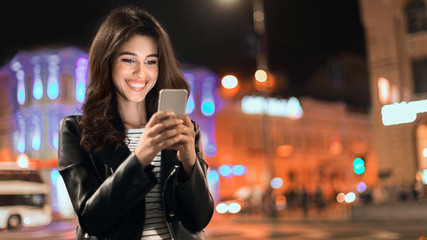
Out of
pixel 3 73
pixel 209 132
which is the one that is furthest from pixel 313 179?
pixel 3 73

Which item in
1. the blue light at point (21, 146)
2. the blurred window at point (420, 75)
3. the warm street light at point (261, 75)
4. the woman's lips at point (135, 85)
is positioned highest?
the warm street light at point (261, 75)

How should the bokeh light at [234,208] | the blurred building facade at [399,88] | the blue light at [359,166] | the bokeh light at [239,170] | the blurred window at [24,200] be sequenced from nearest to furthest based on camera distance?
1. the blurred window at [24,200]
2. the blue light at [359,166]
3. the blurred building facade at [399,88]
4. the bokeh light at [234,208]
5. the bokeh light at [239,170]

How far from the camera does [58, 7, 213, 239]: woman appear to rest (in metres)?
1.72

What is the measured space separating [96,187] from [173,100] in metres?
0.46

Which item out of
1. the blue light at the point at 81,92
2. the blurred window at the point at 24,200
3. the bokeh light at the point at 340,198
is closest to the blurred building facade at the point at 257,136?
the bokeh light at the point at 340,198

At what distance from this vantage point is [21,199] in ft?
20.5

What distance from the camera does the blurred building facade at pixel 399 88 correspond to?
1081 inches

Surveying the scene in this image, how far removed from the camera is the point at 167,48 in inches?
85.8

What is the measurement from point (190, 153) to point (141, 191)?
0.22m

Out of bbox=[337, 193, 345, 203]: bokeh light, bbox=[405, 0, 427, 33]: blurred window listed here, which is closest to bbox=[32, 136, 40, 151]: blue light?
bbox=[337, 193, 345, 203]: bokeh light

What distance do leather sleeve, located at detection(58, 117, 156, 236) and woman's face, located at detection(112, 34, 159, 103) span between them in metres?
0.26

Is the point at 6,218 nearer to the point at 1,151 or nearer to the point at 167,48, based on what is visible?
the point at 167,48

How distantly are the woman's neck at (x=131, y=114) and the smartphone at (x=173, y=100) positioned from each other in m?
0.51

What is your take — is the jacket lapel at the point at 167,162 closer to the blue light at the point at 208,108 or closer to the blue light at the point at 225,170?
the blue light at the point at 208,108
